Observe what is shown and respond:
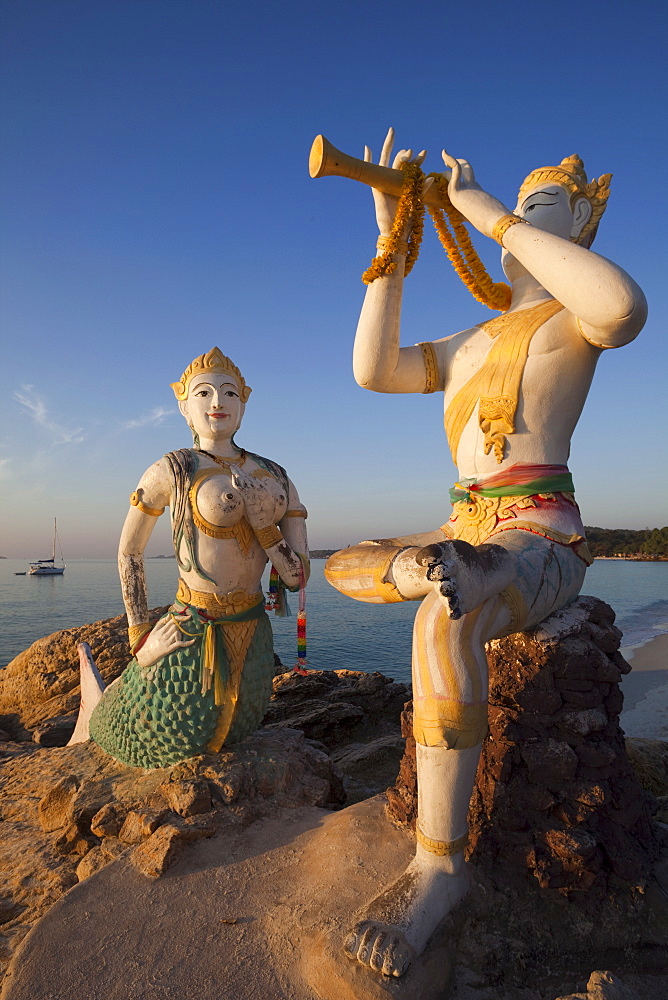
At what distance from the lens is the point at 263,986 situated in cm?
173

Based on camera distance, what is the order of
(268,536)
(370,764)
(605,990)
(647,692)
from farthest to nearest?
(647,692)
(370,764)
(268,536)
(605,990)

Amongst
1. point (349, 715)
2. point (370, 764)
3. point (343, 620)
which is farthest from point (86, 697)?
point (343, 620)

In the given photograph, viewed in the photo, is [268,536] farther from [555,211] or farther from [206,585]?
[555,211]

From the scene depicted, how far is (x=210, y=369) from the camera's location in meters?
3.31

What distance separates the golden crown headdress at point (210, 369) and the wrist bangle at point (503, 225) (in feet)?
5.31

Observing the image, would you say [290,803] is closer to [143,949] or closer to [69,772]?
[143,949]

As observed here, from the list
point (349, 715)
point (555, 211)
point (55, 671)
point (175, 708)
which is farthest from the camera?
point (55, 671)

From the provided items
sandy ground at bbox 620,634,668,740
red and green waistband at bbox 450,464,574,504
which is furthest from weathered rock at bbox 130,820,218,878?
sandy ground at bbox 620,634,668,740

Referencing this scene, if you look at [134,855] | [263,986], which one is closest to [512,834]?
[263,986]

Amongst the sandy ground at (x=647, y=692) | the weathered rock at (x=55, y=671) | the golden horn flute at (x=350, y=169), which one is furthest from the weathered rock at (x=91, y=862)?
the sandy ground at (x=647, y=692)

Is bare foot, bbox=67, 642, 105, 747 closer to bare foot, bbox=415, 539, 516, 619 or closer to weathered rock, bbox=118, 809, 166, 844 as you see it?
weathered rock, bbox=118, 809, 166, 844

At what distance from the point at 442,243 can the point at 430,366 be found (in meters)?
0.55

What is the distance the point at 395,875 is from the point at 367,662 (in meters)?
8.47

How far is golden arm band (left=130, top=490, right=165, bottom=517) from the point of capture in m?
3.28
